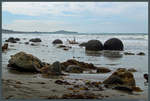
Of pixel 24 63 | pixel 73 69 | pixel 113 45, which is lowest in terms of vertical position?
pixel 73 69

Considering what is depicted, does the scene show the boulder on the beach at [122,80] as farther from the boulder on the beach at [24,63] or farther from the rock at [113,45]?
the rock at [113,45]

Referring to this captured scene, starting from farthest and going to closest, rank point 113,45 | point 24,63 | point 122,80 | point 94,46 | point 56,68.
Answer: point 113,45 → point 94,46 → point 24,63 → point 56,68 → point 122,80

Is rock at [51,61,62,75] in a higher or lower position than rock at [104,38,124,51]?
lower

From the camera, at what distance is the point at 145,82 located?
965 cm

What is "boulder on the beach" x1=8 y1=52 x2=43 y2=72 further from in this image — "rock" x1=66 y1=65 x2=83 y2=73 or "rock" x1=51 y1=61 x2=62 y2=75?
"rock" x1=66 y1=65 x2=83 y2=73

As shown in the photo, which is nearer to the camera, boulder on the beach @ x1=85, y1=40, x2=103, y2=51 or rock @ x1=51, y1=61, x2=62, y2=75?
rock @ x1=51, y1=61, x2=62, y2=75

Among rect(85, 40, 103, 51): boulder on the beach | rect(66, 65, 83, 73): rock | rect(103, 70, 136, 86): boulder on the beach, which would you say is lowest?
rect(103, 70, 136, 86): boulder on the beach

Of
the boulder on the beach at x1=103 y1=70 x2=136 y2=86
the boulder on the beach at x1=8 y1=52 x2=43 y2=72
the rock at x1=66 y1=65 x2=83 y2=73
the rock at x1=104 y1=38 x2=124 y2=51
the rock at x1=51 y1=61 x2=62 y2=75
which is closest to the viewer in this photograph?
the boulder on the beach at x1=103 y1=70 x2=136 y2=86

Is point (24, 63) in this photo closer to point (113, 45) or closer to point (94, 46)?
point (94, 46)

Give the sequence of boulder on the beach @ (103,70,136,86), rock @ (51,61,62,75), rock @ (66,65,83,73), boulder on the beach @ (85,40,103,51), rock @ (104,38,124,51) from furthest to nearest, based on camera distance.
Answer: rock @ (104,38,124,51) < boulder on the beach @ (85,40,103,51) < rock @ (66,65,83,73) < rock @ (51,61,62,75) < boulder on the beach @ (103,70,136,86)

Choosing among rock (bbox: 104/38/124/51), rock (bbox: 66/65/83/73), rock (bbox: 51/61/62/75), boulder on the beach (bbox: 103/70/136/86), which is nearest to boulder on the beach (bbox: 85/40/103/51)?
rock (bbox: 104/38/124/51)

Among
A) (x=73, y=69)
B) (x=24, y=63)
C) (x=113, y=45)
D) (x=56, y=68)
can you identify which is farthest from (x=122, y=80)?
(x=113, y=45)

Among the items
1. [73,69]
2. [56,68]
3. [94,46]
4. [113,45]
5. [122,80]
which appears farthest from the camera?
[113,45]

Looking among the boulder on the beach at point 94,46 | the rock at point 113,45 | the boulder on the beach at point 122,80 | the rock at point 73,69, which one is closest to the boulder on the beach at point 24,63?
the rock at point 73,69
